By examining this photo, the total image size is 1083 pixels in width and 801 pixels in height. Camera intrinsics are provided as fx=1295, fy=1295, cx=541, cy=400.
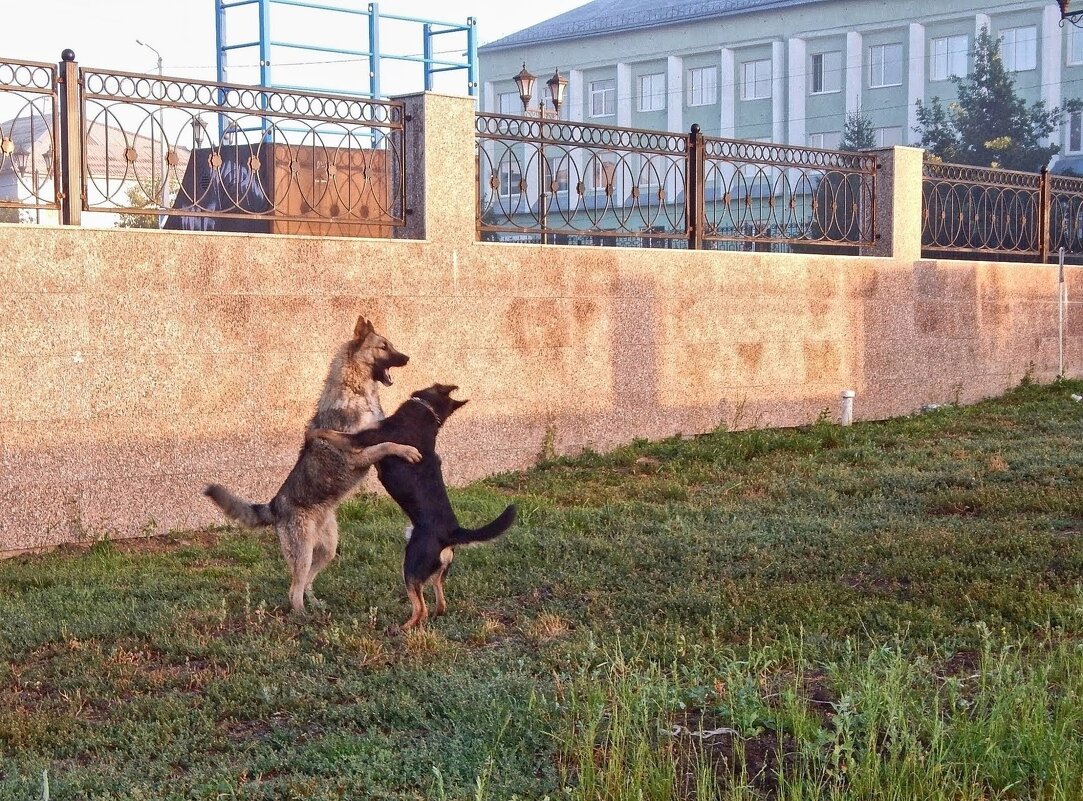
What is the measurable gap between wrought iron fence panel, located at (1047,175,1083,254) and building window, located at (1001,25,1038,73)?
138 ft

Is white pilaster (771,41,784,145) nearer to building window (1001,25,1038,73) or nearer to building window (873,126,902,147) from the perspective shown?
building window (873,126,902,147)

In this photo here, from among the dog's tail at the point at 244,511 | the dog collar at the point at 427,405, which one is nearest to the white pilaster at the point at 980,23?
the dog collar at the point at 427,405

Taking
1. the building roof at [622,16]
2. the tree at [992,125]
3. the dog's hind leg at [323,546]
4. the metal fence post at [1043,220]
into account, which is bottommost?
the dog's hind leg at [323,546]

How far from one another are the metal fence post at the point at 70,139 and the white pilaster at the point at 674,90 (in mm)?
55122

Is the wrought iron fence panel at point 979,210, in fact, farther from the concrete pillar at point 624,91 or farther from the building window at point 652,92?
the building window at point 652,92

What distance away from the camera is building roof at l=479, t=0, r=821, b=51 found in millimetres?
59416

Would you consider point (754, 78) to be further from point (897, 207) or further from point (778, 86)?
point (897, 207)

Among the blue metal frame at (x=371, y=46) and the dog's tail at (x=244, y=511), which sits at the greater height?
the blue metal frame at (x=371, y=46)

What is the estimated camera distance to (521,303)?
10.3 meters

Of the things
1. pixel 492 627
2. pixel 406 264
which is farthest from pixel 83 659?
pixel 406 264

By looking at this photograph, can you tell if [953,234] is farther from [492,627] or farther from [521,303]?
[492,627]

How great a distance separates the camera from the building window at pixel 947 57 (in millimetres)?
56125

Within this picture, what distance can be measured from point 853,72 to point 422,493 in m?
55.8

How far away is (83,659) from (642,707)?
2.81 m
